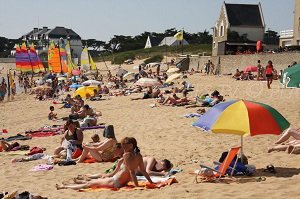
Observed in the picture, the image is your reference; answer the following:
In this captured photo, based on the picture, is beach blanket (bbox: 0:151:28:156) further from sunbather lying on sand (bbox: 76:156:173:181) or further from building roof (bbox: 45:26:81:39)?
building roof (bbox: 45:26:81:39)

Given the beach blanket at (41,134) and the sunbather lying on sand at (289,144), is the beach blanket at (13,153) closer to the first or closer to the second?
the beach blanket at (41,134)

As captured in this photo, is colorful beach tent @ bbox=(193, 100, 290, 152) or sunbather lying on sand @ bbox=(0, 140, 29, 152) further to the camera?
sunbather lying on sand @ bbox=(0, 140, 29, 152)

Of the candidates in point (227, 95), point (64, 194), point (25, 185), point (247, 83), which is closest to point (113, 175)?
point (64, 194)

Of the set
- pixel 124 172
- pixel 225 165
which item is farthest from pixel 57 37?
pixel 225 165

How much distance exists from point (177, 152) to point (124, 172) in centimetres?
270

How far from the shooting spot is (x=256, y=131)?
6055mm

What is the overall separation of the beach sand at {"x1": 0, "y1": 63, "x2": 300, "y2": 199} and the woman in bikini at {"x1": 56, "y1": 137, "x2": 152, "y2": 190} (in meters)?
Answer: 0.21

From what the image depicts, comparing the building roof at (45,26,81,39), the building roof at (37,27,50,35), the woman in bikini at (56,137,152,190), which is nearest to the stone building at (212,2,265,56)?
the woman in bikini at (56,137,152,190)

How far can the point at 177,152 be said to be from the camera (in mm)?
9180

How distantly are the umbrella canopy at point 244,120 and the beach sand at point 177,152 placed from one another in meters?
0.75

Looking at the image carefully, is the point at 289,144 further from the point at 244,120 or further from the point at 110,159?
the point at 110,159

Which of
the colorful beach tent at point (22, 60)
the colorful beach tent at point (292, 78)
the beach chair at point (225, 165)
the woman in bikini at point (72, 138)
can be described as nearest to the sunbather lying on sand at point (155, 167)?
the beach chair at point (225, 165)

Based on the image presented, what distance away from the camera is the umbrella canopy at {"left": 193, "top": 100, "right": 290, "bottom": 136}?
6090 millimetres

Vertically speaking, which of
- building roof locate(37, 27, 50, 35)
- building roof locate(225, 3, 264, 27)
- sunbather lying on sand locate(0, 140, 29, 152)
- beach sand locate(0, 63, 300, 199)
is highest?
building roof locate(37, 27, 50, 35)
